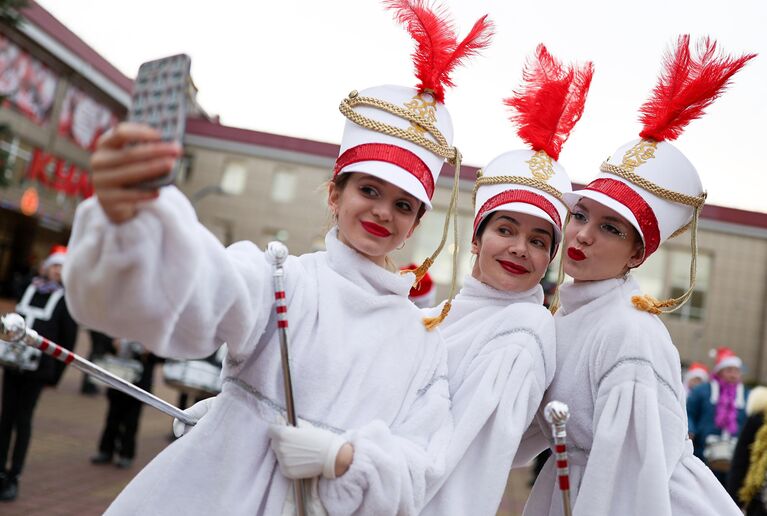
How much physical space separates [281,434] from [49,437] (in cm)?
711

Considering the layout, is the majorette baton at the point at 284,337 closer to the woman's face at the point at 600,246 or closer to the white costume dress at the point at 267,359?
the white costume dress at the point at 267,359

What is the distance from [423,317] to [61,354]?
114cm

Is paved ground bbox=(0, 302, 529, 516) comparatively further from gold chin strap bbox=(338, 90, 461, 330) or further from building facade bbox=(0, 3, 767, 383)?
building facade bbox=(0, 3, 767, 383)

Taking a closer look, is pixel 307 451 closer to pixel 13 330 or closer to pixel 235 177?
pixel 13 330

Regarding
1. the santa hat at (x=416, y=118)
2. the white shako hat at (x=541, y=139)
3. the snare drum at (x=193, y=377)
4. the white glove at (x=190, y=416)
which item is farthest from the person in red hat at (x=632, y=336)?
the snare drum at (x=193, y=377)

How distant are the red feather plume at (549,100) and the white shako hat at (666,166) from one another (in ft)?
0.77

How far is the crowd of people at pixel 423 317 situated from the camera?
1.59m

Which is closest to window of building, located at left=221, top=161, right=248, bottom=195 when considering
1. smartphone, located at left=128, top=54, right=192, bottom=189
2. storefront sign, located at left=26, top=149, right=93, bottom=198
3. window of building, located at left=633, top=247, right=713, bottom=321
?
storefront sign, located at left=26, top=149, right=93, bottom=198

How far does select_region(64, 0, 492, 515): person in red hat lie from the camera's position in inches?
58.7

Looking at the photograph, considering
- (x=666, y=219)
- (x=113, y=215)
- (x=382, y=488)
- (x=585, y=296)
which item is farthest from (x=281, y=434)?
(x=666, y=219)

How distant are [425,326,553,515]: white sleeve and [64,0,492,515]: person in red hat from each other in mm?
98

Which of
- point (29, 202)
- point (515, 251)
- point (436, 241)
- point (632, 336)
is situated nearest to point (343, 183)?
point (515, 251)

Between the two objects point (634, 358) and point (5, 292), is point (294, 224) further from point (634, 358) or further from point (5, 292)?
point (634, 358)

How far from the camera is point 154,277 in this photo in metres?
1.54
